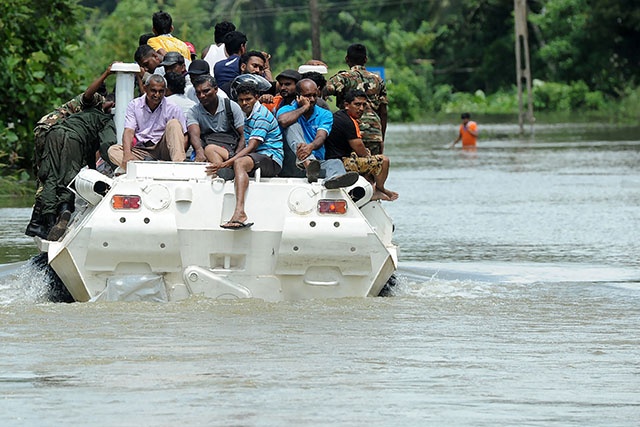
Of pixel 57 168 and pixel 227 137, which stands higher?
pixel 227 137

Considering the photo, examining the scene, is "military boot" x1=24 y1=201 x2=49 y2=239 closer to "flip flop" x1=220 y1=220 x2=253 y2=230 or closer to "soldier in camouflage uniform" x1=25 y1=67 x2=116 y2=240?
"soldier in camouflage uniform" x1=25 y1=67 x2=116 y2=240

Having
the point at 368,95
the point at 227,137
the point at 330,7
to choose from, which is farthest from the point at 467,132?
the point at 330,7

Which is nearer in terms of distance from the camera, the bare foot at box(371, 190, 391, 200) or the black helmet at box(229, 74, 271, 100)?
the black helmet at box(229, 74, 271, 100)

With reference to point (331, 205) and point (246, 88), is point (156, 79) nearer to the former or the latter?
point (246, 88)

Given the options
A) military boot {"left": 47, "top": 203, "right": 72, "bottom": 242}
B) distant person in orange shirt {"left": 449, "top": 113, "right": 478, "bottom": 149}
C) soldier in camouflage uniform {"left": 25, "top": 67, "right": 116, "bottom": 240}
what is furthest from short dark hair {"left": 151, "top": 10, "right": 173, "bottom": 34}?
distant person in orange shirt {"left": 449, "top": 113, "right": 478, "bottom": 149}

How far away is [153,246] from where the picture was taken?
35.8 feet

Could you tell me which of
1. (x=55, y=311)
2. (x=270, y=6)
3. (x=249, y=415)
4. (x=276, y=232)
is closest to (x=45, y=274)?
(x=55, y=311)

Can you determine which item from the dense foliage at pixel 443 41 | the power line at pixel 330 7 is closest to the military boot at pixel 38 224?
the dense foliage at pixel 443 41

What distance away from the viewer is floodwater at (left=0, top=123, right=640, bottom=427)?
304 inches

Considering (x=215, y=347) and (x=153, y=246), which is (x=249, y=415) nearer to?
(x=215, y=347)

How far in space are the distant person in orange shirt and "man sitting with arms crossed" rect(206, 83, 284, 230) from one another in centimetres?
2573

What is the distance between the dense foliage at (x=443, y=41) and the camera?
68.3 meters

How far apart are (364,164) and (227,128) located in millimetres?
1328

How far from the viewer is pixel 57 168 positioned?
12641 mm
